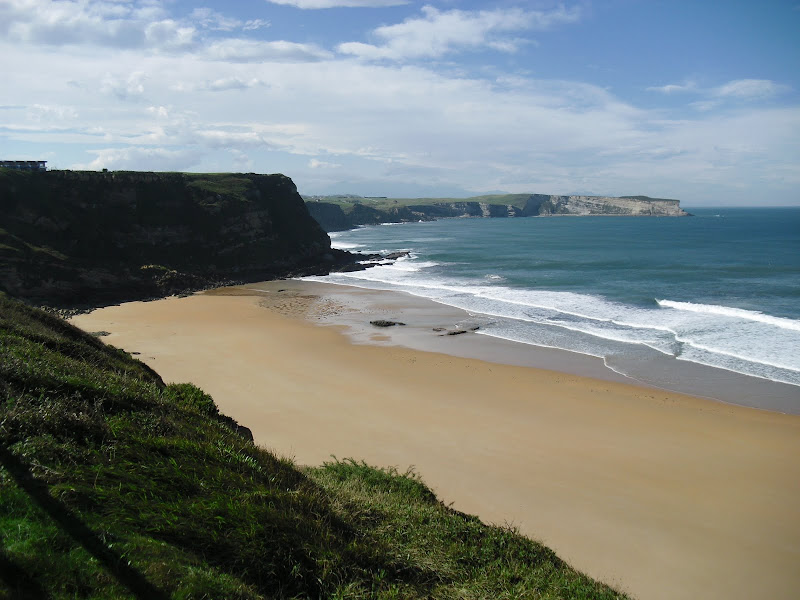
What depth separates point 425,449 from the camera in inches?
606

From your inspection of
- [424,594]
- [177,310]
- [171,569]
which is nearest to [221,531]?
[171,569]

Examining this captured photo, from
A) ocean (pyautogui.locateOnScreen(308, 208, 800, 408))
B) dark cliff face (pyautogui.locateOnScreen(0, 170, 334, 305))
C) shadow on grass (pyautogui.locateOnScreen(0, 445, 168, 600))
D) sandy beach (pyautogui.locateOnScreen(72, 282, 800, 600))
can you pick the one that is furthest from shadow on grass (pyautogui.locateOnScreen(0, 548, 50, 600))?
dark cliff face (pyautogui.locateOnScreen(0, 170, 334, 305))

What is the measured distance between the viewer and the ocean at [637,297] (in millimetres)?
24906

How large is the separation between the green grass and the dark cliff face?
3511 cm

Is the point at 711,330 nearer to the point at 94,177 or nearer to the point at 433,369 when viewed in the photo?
the point at 433,369

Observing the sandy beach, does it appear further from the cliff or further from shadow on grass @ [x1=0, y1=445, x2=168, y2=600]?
the cliff

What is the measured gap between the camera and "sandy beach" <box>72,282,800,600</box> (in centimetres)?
1096

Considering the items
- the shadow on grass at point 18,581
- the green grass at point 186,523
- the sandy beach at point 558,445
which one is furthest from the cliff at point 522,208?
the shadow on grass at point 18,581

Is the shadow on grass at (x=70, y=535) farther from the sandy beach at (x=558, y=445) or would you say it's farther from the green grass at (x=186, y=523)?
the sandy beach at (x=558, y=445)

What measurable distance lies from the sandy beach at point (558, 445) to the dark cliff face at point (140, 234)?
15.3m

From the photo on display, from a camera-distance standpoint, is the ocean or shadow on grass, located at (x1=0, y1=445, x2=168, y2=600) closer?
shadow on grass, located at (x1=0, y1=445, x2=168, y2=600)

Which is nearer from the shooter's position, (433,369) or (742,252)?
(433,369)

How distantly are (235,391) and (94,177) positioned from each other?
133ft

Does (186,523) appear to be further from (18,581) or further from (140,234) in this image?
(140,234)
